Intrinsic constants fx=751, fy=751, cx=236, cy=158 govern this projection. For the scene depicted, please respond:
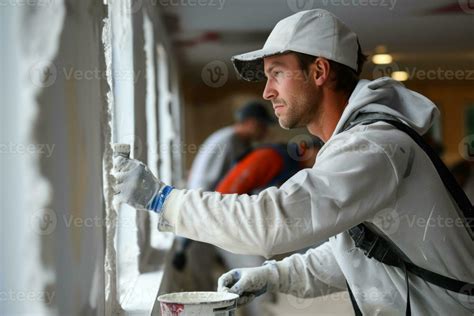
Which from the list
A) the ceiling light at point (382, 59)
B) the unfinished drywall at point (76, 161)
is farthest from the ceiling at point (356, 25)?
the unfinished drywall at point (76, 161)

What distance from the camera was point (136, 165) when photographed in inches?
72.6

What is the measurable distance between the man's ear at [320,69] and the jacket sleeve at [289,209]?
0.40m

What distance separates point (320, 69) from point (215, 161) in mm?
3761

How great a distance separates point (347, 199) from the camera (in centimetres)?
181

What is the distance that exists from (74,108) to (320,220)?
0.63 meters

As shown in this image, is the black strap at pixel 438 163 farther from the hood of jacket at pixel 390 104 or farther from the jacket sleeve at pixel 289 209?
the jacket sleeve at pixel 289 209

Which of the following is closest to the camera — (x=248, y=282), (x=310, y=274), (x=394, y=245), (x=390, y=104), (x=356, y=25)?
(x=394, y=245)

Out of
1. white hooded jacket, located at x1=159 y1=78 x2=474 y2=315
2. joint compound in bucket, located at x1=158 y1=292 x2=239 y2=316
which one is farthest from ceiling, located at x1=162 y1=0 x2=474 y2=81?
joint compound in bucket, located at x1=158 y1=292 x2=239 y2=316

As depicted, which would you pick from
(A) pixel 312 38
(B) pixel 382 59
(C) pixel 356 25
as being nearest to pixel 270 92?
(A) pixel 312 38

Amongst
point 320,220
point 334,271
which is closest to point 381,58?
point 334,271

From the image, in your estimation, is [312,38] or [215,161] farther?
[215,161]

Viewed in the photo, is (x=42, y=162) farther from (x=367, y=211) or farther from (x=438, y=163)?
(x=438, y=163)

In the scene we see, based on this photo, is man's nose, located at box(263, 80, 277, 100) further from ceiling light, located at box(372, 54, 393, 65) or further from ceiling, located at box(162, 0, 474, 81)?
ceiling light, located at box(372, 54, 393, 65)

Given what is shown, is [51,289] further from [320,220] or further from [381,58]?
[381,58]
